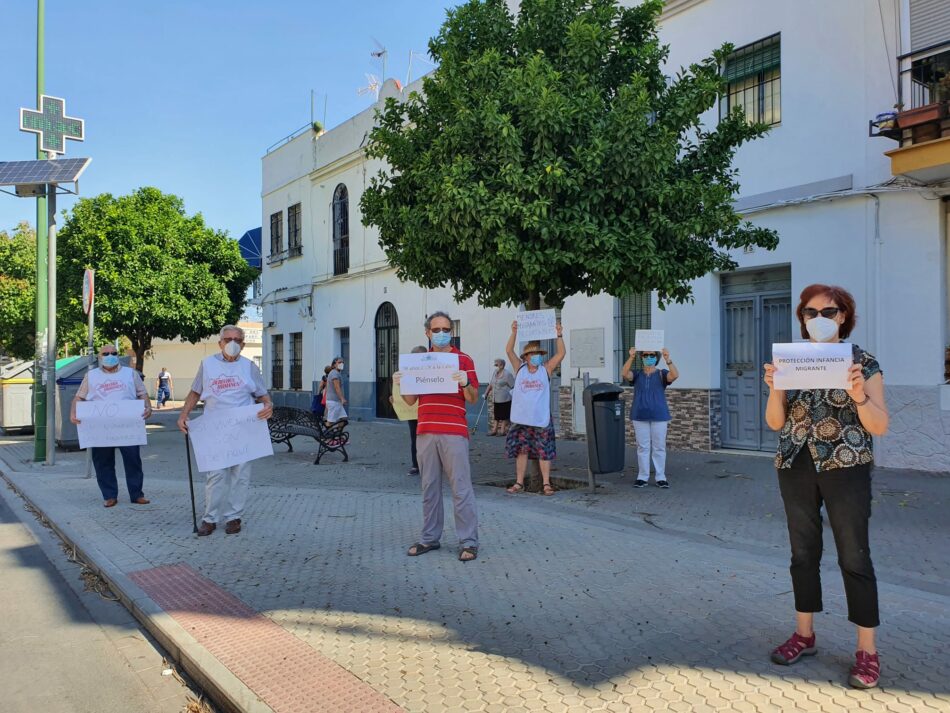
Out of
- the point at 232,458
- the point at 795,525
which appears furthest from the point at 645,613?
the point at 232,458

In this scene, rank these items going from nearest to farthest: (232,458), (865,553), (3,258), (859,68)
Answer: (865,553)
(232,458)
(859,68)
(3,258)

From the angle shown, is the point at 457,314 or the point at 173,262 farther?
the point at 173,262

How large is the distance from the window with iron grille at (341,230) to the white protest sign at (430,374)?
1719 cm

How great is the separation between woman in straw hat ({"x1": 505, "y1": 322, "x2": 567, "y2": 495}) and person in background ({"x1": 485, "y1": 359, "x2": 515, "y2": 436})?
6.68m

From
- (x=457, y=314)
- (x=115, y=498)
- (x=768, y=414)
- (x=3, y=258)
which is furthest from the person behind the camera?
(x=3, y=258)

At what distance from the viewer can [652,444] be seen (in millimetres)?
8945

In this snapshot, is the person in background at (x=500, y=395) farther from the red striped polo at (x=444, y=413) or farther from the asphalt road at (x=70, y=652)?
the asphalt road at (x=70, y=652)

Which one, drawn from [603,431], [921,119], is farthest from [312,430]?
[921,119]

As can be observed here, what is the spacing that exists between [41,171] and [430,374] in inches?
374

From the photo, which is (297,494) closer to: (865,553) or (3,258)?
(865,553)

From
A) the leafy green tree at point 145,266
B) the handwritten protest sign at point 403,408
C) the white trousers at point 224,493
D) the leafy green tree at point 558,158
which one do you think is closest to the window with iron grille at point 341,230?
the leafy green tree at point 145,266

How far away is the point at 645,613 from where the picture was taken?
444 cm

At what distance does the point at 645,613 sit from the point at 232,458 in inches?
154

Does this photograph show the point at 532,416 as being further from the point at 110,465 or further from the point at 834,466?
the point at 834,466
